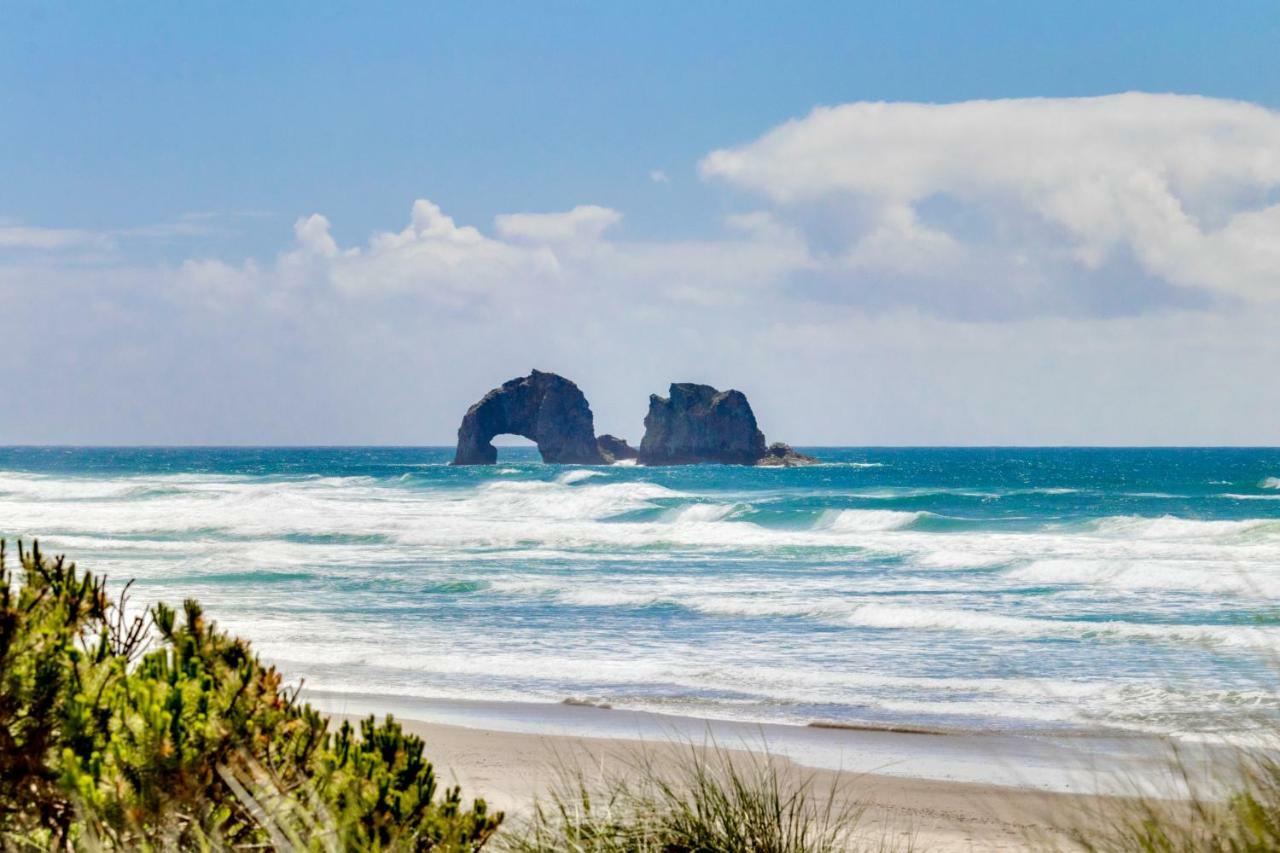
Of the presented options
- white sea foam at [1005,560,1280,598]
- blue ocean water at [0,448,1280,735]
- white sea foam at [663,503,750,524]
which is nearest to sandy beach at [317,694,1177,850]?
blue ocean water at [0,448,1280,735]

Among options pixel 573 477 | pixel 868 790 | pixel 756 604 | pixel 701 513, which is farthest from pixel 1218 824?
pixel 573 477

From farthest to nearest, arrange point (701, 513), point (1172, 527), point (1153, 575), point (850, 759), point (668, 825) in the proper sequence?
point (701, 513), point (1172, 527), point (1153, 575), point (850, 759), point (668, 825)

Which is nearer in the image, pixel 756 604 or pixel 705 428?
pixel 756 604

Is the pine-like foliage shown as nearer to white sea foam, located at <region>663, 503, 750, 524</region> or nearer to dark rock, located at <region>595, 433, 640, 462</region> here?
white sea foam, located at <region>663, 503, 750, 524</region>

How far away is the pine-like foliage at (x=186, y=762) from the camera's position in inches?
117

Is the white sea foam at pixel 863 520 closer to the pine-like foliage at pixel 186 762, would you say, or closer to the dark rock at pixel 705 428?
the pine-like foliage at pixel 186 762

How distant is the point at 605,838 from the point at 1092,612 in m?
14.2

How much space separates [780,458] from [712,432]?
6256 mm

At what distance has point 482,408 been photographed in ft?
345

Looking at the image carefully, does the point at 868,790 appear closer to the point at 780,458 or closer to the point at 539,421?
the point at 780,458

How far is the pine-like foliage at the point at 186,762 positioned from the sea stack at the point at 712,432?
96.5 metres

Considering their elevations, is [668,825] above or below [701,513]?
above

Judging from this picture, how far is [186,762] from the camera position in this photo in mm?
2992

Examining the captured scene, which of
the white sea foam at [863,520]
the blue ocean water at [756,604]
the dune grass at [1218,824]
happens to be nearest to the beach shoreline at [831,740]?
the blue ocean water at [756,604]
